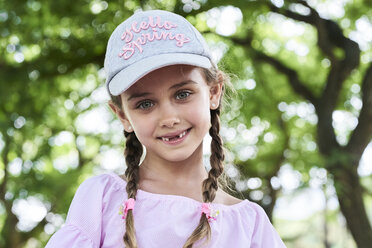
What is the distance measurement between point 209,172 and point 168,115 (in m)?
0.37

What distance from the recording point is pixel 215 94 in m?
2.24

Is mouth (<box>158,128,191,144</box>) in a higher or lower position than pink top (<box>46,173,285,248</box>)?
higher

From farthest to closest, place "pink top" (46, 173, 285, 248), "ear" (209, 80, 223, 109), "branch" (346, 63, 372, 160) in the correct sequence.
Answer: "branch" (346, 63, 372, 160) → "ear" (209, 80, 223, 109) → "pink top" (46, 173, 285, 248)

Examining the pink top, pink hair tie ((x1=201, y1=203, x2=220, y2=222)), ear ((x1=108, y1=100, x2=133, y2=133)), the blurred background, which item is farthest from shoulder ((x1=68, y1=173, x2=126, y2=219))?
the blurred background

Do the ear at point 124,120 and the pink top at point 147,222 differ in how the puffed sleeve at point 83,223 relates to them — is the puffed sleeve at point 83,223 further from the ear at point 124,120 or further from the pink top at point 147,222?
the ear at point 124,120

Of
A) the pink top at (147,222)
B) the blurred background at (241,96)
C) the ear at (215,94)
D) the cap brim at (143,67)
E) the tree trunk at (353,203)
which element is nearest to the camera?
the cap brim at (143,67)

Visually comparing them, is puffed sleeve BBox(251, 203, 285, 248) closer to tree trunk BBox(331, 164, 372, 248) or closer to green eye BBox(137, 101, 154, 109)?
green eye BBox(137, 101, 154, 109)

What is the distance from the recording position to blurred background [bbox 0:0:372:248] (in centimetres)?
684

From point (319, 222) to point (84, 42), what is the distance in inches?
494

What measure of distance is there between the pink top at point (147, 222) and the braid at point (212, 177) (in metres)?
0.05

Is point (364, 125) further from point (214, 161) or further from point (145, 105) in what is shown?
point (145, 105)

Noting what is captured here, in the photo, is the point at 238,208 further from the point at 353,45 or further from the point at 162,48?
the point at 353,45

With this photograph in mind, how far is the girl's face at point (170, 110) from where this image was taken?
1.97m

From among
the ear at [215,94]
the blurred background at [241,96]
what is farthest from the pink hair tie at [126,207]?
the blurred background at [241,96]
